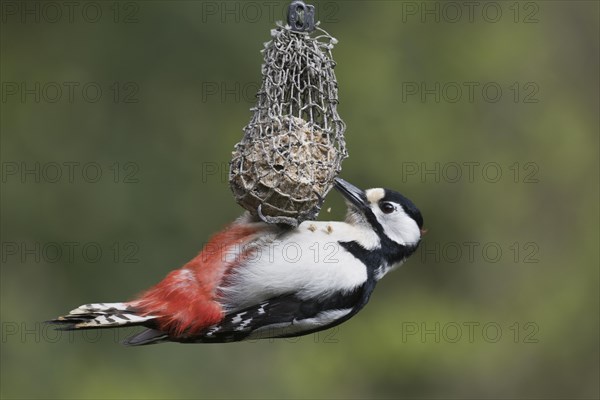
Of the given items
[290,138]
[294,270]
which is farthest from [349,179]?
[290,138]

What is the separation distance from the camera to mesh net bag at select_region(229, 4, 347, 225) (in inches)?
132

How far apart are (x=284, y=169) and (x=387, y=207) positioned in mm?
635

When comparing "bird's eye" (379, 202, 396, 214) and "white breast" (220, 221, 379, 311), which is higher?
"bird's eye" (379, 202, 396, 214)

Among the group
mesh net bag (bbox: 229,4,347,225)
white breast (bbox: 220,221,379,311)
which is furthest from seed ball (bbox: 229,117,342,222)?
white breast (bbox: 220,221,379,311)

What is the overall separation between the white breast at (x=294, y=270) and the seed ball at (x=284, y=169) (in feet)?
0.54

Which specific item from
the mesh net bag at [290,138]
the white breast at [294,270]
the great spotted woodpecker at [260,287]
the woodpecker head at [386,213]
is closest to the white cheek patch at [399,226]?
the woodpecker head at [386,213]

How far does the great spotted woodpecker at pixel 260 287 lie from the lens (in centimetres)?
354

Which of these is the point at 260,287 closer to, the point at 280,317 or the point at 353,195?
the point at 280,317

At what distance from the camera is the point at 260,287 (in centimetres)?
354

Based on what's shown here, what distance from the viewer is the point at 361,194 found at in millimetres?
3812

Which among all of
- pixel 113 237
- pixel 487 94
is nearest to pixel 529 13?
pixel 487 94

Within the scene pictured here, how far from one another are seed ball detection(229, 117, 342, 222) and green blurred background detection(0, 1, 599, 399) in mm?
2855

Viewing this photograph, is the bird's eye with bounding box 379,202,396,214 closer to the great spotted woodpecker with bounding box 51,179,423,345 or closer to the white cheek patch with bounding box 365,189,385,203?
the white cheek patch with bounding box 365,189,385,203

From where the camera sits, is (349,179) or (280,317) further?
(349,179)
